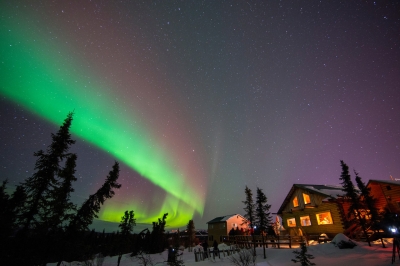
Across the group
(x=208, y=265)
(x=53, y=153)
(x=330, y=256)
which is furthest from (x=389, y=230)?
(x=53, y=153)

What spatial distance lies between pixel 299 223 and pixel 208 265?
17.8m

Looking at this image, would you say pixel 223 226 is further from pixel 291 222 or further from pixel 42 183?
pixel 42 183

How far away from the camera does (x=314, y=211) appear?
25984 mm

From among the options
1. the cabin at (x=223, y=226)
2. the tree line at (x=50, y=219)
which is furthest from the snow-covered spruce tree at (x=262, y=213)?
the cabin at (x=223, y=226)

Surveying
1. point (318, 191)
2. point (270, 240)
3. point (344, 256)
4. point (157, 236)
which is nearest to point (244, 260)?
point (344, 256)

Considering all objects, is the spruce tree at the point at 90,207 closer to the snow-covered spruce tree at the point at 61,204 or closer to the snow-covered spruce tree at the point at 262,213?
the snow-covered spruce tree at the point at 61,204

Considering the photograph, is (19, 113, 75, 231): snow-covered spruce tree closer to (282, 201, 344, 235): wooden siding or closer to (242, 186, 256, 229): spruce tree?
(242, 186, 256, 229): spruce tree

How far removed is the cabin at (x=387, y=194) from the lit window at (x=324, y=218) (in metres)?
5.06

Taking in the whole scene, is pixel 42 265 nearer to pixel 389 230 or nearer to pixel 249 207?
pixel 249 207

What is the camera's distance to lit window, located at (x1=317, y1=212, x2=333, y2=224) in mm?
23909

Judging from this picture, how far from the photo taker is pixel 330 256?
14.0m

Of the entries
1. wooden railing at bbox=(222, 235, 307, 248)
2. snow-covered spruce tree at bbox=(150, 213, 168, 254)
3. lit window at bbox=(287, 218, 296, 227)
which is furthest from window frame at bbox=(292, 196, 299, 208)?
snow-covered spruce tree at bbox=(150, 213, 168, 254)

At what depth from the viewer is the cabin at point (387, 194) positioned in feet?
67.2

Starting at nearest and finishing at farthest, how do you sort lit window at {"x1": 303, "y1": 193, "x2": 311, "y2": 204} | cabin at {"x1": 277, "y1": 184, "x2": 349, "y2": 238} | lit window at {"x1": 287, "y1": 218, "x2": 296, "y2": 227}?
1. cabin at {"x1": 277, "y1": 184, "x2": 349, "y2": 238}
2. lit window at {"x1": 303, "y1": 193, "x2": 311, "y2": 204}
3. lit window at {"x1": 287, "y1": 218, "x2": 296, "y2": 227}
